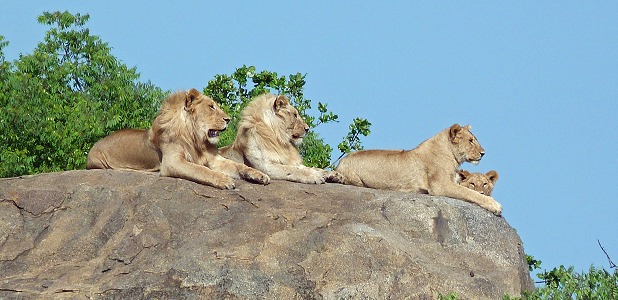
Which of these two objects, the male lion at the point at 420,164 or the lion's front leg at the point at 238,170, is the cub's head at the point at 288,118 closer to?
the male lion at the point at 420,164

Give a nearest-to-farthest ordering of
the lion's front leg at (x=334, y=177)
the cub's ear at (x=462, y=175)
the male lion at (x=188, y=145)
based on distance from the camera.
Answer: the male lion at (x=188, y=145), the lion's front leg at (x=334, y=177), the cub's ear at (x=462, y=175)

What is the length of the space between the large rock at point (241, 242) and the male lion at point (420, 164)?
109cm

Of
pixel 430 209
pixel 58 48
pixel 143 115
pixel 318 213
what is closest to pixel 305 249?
pixel 318 213

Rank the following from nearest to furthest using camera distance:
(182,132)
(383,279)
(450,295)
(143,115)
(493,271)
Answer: (450,295) → (383,279) → (493,271) → (182,132) → (143,115)

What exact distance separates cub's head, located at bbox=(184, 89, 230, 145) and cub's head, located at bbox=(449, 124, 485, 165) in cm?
273

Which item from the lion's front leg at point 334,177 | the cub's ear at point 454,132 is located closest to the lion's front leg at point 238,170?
the lion's front leg at point 334,177

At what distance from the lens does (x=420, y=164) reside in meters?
14.4

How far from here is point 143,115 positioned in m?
23.4

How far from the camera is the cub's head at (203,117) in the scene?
533 inches

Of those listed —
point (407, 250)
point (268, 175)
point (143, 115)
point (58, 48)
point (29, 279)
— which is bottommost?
point (29, 279)

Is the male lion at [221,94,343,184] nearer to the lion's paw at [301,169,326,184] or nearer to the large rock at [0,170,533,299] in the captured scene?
the lion's paw at [301,169,326,184]

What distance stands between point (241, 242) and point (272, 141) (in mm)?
2485

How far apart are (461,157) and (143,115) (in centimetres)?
1010

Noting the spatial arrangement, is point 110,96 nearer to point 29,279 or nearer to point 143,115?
point 143,115
